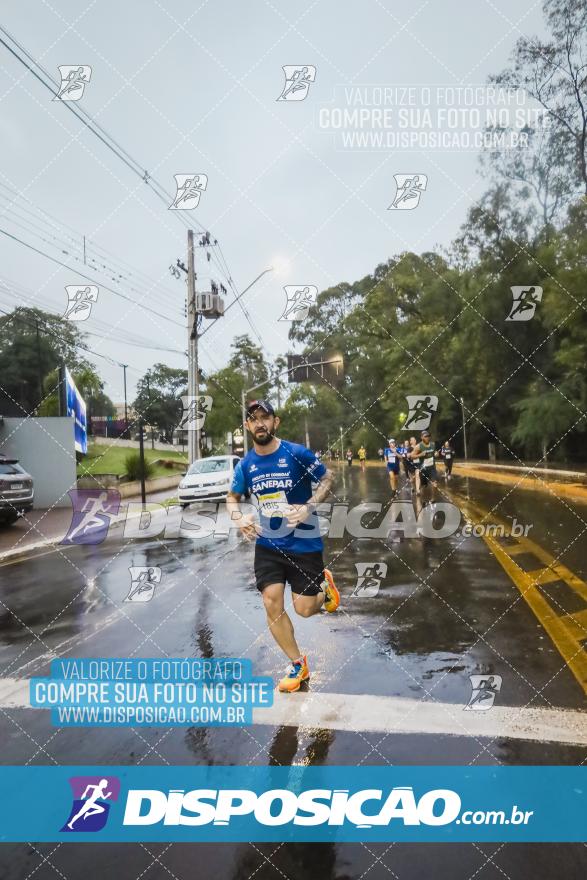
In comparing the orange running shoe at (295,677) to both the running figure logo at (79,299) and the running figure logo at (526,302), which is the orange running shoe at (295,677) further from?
the running figure logo at (526,302)

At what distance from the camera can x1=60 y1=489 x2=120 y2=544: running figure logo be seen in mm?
13766

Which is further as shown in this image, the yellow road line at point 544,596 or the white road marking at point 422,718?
the yellow road line at point 544,596

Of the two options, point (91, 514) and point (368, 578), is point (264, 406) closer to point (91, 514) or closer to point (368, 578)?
point (368, 578)

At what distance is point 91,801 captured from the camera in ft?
9.89

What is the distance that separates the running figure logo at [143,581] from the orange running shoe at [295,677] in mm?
3222

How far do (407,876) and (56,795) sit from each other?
167 cm

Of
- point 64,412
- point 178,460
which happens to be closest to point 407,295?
point 178,460

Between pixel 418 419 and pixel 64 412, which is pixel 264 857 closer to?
pixel 418 419

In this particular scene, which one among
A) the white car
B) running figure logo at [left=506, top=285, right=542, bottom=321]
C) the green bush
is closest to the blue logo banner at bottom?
the white car

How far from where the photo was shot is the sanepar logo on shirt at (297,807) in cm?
284

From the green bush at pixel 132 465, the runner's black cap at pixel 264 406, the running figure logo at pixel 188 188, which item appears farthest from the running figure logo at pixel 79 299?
the green bush at pixel 132 465

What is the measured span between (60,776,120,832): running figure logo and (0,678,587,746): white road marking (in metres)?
0.95

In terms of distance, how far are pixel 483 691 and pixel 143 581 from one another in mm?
5105

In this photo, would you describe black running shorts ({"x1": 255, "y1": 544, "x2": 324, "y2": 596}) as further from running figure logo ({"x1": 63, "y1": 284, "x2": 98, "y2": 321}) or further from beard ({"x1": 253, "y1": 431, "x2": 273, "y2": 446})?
running figure logo ({"x1": 63, "y1": 284, "x2": 98, "y2": 321})
